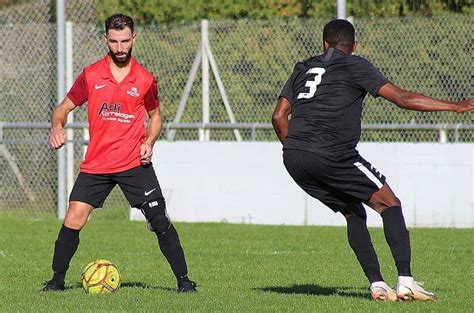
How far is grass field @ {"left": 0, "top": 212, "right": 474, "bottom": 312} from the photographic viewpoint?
893 cm

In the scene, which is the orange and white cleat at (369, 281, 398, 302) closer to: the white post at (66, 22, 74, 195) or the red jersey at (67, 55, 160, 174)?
the red jersey at (67, 55, 160, 174)

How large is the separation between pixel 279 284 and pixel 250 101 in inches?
299

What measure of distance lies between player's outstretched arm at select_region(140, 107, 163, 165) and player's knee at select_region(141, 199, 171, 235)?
32cm

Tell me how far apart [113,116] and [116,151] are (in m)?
0.27

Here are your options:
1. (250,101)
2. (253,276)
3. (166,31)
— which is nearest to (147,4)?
(166,31)

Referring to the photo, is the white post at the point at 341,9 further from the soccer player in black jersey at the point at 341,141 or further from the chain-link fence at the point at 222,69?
the soccer player in black jersey at the point at 341,141

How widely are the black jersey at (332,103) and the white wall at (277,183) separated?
7.51m

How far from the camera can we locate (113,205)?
740 inches

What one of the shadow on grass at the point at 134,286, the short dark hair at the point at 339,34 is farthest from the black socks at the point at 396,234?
the shadow on grass at the point at 134,286

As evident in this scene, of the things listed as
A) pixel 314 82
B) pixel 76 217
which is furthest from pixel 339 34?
pixel 76 217

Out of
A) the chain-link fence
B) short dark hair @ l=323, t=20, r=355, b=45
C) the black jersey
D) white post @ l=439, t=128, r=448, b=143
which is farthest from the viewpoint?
the chain-link fence

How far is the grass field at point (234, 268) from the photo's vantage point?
8.93 meters

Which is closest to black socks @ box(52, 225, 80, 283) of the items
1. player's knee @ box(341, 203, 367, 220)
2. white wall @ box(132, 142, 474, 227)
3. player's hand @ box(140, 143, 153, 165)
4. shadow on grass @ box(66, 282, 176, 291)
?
shadow on grass @ box(66, 282, 176, 291)

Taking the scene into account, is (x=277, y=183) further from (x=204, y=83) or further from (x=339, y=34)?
(x=339, y=34)
